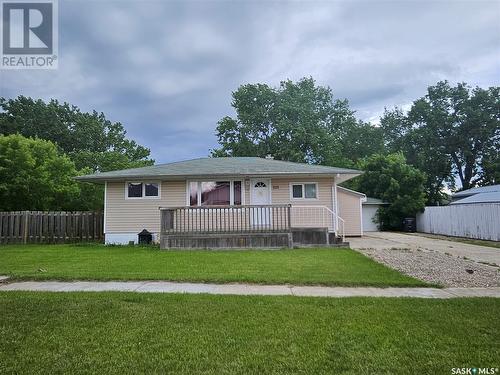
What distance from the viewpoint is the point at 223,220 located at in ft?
45.1

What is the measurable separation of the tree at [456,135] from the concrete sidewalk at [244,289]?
33524mm

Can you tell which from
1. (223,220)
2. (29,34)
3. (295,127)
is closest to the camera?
(29,34)

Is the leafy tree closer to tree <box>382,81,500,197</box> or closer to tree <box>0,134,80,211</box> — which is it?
tree <box>0,134,80,211</box>

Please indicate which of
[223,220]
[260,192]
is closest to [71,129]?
[260,192]

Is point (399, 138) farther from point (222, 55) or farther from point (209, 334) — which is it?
point (209, 334)

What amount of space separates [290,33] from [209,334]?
11.7 meters

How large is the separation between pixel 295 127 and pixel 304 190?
61.0ft

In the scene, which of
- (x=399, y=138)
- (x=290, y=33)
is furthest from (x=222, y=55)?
(x=399, y=138)

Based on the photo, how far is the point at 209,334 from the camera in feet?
12.2

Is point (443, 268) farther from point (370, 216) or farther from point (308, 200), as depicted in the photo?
point (370, 216)

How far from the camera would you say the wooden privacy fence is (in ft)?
47.4

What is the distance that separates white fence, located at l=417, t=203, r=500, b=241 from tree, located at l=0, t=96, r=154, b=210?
883 inches

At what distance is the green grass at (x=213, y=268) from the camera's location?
21.9 ft

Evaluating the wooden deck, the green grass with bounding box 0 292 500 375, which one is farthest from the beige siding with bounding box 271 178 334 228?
the green grass with bounding box 0 292 500 375
